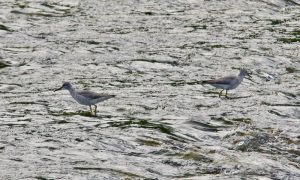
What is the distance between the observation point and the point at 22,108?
2675 centimetres

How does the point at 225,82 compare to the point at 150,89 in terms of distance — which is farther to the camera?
the point at 150,89

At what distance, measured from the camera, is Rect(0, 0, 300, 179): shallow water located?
20984mm

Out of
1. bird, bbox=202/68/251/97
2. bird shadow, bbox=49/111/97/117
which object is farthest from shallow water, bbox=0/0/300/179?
bird, bbox=202/68/251/97

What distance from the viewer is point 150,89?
99.3 ft

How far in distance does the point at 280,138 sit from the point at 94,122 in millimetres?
5721

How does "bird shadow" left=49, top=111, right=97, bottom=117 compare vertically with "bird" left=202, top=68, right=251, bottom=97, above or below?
below

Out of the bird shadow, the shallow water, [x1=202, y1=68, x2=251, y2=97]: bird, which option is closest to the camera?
the shallow water

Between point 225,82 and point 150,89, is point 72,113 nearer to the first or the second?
point 150,89

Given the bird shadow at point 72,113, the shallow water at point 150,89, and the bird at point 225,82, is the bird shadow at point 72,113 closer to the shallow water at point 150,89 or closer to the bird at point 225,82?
the shallow water at point 150,89

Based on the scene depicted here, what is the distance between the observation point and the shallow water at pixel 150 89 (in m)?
21.0

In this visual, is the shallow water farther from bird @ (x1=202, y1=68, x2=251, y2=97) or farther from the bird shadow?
bird @ (x1=202, y1=68, x2=251, y2=97)

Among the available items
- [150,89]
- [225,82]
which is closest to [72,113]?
[150,89]

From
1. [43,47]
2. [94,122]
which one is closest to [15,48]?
[43,47]

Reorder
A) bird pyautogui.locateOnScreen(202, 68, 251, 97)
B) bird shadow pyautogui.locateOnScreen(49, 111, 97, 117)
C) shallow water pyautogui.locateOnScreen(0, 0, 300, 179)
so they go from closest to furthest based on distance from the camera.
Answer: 1. shallow water pyautogui.locateOnScreen(0, 0, 300, 179)
2. bird shadow pyautogui.locateOnScreen(49, 111, 97, 117)
3. bird pyautogui.locateOnScreen(202, 68, 251, 97)
